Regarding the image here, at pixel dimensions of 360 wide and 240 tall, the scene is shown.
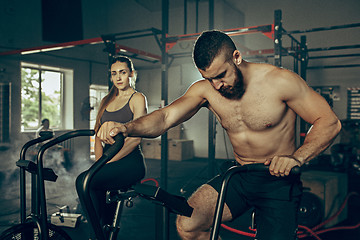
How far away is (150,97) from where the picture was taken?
1021cm

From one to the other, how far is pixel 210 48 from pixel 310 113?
65 centimetres

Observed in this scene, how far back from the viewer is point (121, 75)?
264 centimetres

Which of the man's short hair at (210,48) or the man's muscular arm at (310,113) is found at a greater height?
the man's short hair at (210,48)

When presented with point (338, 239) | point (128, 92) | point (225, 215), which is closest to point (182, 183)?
point (338, 239)

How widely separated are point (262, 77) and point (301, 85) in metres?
0.23

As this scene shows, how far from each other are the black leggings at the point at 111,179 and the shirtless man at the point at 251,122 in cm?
54

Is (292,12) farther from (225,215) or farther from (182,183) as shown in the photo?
(225,215)

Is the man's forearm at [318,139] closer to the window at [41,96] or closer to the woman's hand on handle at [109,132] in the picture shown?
the woman's hand on handle at [109,132]

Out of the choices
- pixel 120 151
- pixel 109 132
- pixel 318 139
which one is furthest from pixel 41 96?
pixel 318 139

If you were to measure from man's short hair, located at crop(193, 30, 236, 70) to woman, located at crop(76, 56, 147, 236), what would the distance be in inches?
36.4

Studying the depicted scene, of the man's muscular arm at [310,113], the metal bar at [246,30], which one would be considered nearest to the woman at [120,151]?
the man's muscular arm at [310,113]

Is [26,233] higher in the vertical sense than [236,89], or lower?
lower

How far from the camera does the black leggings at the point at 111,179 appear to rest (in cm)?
202

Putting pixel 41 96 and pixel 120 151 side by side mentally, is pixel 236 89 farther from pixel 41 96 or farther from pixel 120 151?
pixel 41 96
